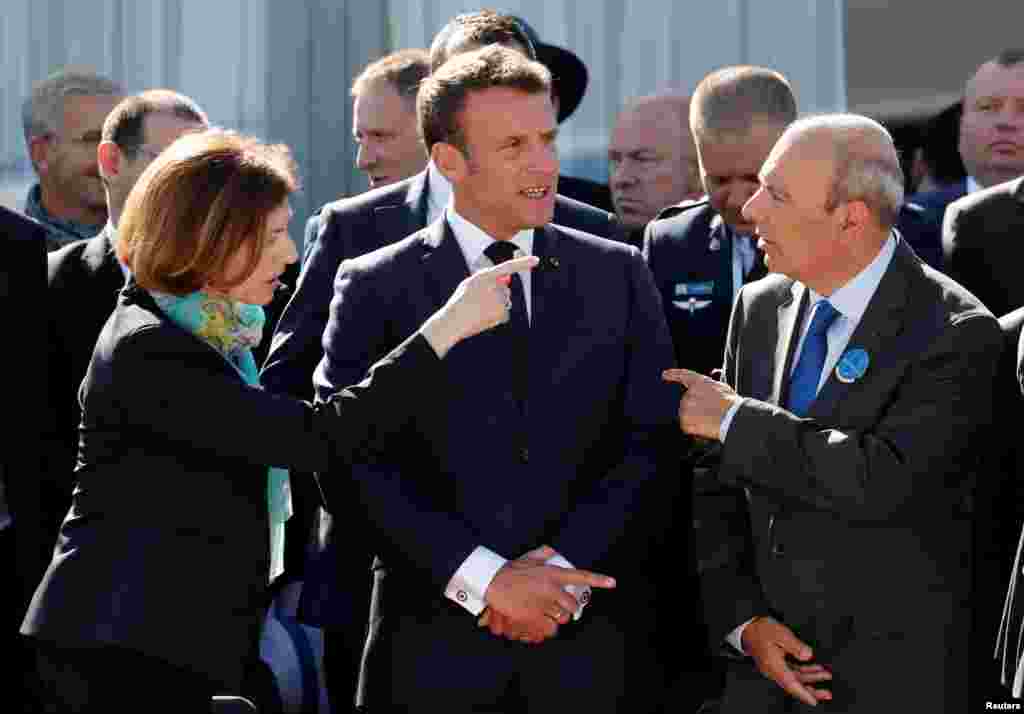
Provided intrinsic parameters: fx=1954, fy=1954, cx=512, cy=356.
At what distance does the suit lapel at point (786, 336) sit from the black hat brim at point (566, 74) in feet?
8.46

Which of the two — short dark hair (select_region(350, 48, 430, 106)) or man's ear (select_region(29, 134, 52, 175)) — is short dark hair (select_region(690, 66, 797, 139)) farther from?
man's ear (select_region(29, 134, 52, 175))

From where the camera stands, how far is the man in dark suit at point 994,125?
6238 millimetres

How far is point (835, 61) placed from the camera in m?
7.59

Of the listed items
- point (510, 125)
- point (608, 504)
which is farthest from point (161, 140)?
point (608, 504)

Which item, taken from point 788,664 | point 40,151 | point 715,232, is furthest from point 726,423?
point 40,151

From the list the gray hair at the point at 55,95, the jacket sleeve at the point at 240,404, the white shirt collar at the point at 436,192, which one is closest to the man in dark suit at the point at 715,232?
the white shirt collar at the point at 436,192

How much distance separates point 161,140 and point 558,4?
2.80 m

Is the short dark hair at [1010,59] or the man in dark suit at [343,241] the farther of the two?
the short dark hair at [1010,59]

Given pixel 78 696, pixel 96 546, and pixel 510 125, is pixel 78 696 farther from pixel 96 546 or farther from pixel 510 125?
pixel 510 125

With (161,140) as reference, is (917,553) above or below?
below

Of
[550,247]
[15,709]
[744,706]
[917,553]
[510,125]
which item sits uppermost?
[510,125]

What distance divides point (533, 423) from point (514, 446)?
0.23ft

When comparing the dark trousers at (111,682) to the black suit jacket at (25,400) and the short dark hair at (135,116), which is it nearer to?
the black suit jacket at (25,400)

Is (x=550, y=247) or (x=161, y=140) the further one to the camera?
(x=161, y=140)
